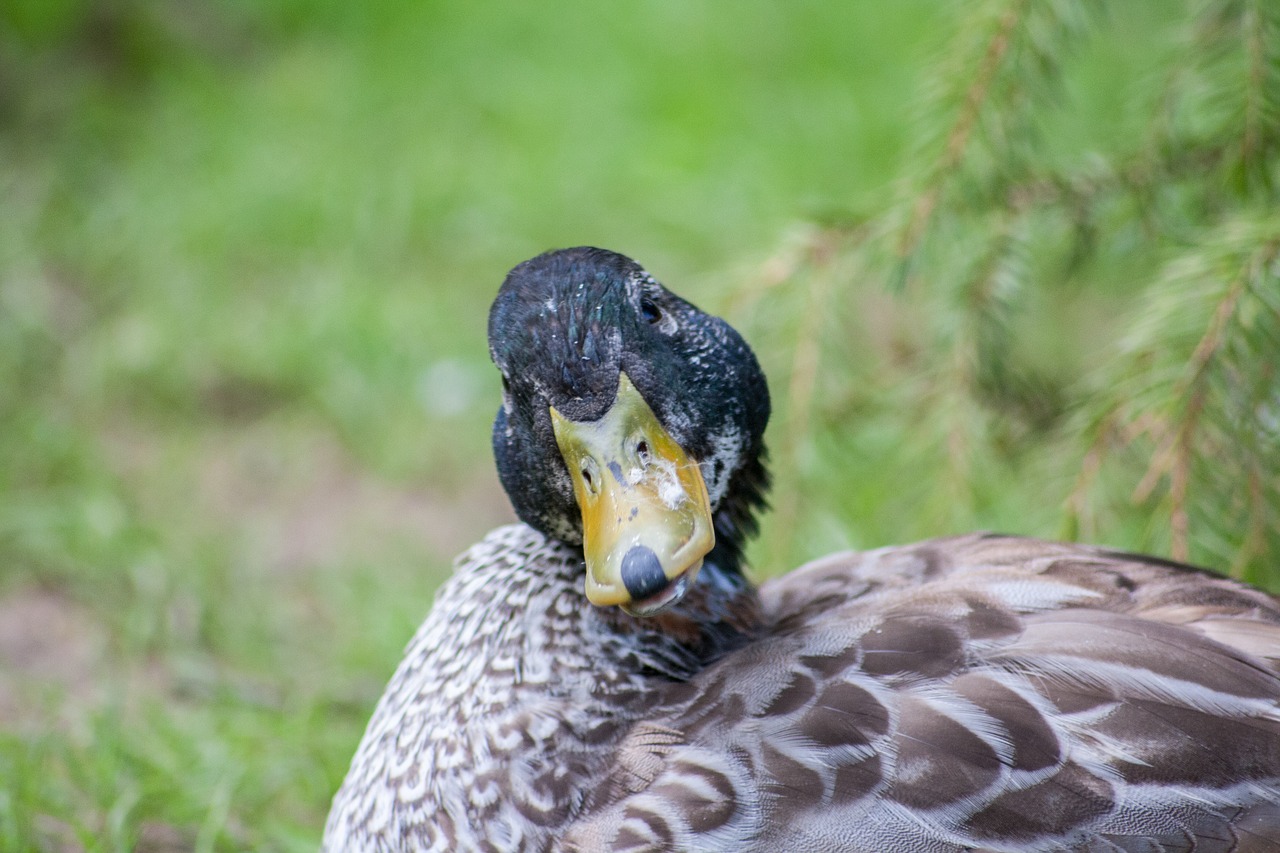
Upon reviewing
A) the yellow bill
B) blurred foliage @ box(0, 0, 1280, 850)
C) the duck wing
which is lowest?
the duck wing

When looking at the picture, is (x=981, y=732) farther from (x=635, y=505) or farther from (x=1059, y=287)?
(x=1059, y=287)

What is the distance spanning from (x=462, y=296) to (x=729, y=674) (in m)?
3.18

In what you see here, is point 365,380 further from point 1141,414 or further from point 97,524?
point 1141,414

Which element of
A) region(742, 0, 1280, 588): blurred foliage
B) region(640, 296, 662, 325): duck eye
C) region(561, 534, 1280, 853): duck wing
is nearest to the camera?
region(561, 534, 1280, 853): duck wing

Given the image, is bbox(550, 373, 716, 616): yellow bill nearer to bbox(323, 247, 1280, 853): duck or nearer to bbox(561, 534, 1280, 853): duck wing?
bbox(323, 247, 1280, 853): duck

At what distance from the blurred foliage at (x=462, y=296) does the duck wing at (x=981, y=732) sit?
0.45 metres

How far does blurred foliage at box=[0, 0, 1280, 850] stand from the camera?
2383 millimetres

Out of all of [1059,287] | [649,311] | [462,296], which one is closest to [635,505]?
[649,311]

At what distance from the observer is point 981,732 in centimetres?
168

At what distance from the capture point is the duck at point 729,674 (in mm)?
1636

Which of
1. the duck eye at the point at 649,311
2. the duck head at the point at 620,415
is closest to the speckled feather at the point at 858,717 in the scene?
the duck head at the point at 620,415

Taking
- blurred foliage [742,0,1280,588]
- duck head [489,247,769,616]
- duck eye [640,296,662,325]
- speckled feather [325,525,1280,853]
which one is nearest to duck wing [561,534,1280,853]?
speckled feather [325,525,1280,853]

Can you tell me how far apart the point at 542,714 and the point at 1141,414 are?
117cm

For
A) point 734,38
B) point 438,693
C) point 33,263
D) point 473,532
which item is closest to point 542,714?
point 438,693
